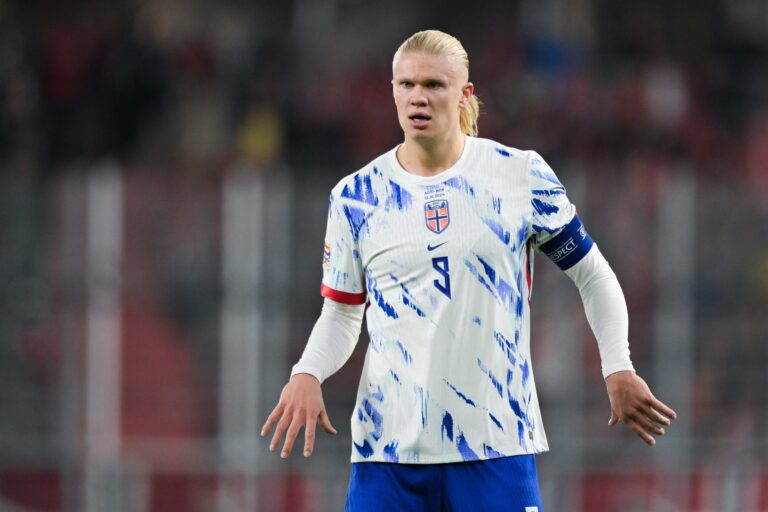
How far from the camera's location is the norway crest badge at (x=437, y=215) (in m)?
4.11

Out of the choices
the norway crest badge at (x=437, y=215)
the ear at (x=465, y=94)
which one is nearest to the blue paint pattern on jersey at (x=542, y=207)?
the norway crest badge at (x=437, y=215)

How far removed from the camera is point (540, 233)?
4.17 meters

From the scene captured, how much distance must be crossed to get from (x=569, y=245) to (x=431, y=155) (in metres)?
0.47

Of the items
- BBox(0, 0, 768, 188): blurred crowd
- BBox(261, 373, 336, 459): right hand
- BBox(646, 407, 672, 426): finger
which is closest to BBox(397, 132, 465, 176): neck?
BBox(261, 373, 336, 459): right hand

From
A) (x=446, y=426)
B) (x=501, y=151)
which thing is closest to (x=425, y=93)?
(x=501, y=151)

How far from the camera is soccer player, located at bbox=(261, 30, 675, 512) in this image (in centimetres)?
407

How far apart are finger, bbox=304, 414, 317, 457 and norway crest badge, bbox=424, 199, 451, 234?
0.62m

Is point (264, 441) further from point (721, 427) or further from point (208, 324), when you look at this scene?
point (721, 427)

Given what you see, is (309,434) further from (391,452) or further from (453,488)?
(453,488)

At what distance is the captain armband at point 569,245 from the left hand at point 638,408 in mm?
382

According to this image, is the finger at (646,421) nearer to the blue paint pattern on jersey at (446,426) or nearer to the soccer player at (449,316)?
the soccer player at (449,316)

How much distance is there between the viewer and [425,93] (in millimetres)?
4098

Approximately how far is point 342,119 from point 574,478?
11.3 ft

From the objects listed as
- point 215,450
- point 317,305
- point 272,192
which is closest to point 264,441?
point 215,450
